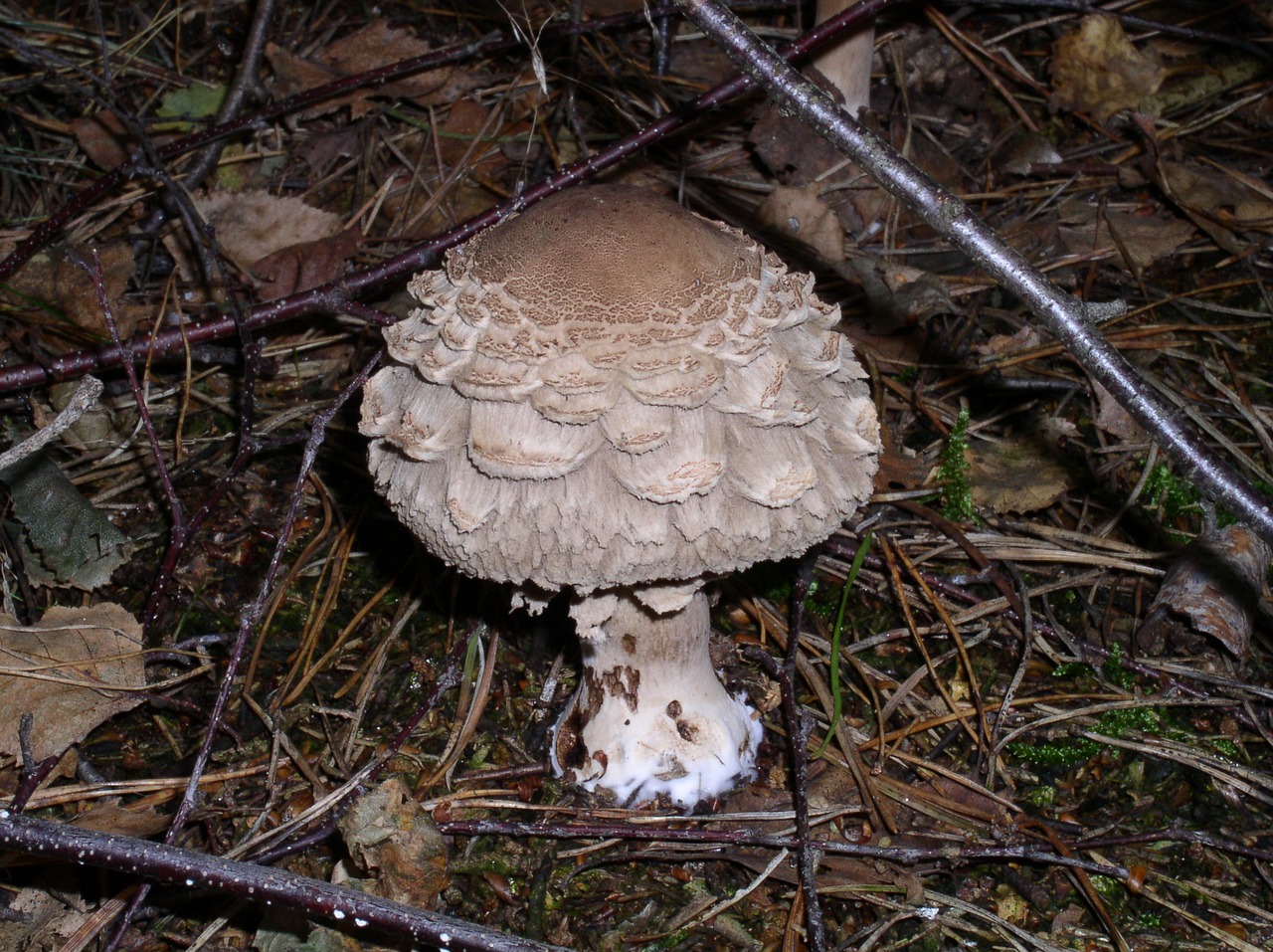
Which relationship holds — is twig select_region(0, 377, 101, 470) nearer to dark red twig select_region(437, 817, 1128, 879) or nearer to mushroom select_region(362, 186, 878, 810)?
mushroom select_region(362, 186, 878, 810)

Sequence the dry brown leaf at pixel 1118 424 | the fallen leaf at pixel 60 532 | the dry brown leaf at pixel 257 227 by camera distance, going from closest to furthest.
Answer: the fallen leaf at pixel 60 532, the dry brown leaf at pixel 1118 424, the dry brown leaf at pixel 257 227

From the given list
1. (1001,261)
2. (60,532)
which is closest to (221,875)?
(60,532)

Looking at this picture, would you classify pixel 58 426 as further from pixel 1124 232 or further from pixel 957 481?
pixel 1124 232

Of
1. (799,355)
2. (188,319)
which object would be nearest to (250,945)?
(799,355)

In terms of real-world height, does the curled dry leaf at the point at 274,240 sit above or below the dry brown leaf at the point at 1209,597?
above

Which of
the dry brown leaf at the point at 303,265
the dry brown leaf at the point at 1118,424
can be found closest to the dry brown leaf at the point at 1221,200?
the dry brown leaf at the point at 1118,424

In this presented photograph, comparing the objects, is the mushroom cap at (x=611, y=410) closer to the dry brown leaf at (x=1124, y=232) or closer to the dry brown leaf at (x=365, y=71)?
the dry brown leaf at (x=1124, y=232)

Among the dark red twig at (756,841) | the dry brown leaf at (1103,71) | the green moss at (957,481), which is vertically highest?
the dry brown leaf at (1103,71)
